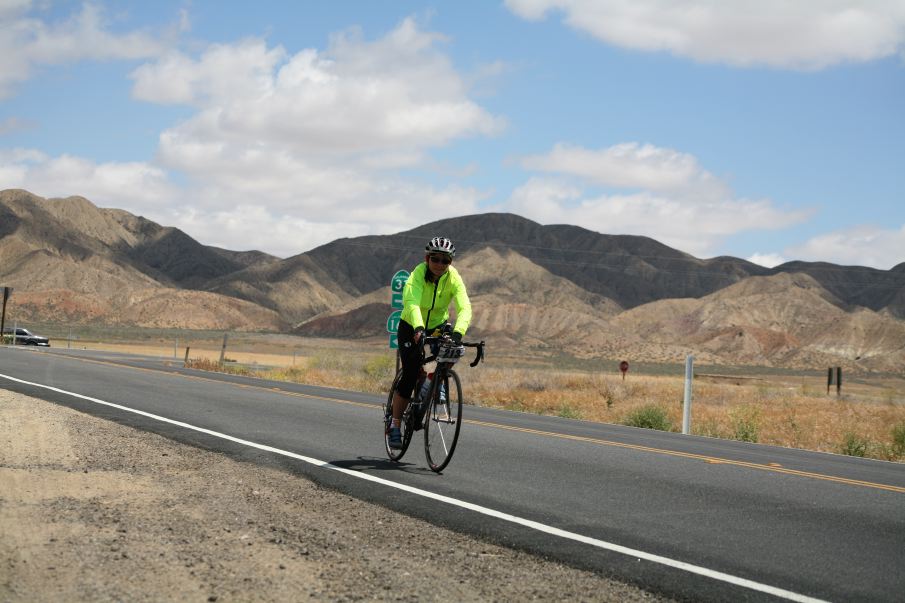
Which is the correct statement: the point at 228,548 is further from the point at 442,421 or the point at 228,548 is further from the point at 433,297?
the point at 433,297

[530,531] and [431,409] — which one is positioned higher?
[431,409]

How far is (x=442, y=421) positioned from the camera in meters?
9.26

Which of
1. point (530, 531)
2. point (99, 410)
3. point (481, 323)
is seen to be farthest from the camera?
point (481, 323)

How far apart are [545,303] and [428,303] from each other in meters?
154

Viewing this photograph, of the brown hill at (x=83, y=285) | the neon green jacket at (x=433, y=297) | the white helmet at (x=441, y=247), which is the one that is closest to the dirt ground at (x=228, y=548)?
the neon green jacket at (x=433, y=297)

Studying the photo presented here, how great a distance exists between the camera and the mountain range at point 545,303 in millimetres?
127062

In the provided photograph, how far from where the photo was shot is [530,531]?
263 inches

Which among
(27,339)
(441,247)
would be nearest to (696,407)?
(441,247)

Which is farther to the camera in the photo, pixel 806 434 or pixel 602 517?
pixel 806 434

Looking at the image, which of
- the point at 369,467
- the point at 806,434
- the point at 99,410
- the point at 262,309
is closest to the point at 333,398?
the point at 99,410

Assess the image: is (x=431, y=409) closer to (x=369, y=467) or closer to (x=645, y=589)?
(x=369, y=467)

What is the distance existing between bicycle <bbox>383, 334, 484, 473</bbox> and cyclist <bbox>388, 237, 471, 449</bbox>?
10 cm

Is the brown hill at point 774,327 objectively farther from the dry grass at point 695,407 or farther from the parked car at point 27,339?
the dry grass at point 695,407

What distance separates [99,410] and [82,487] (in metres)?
7.74
